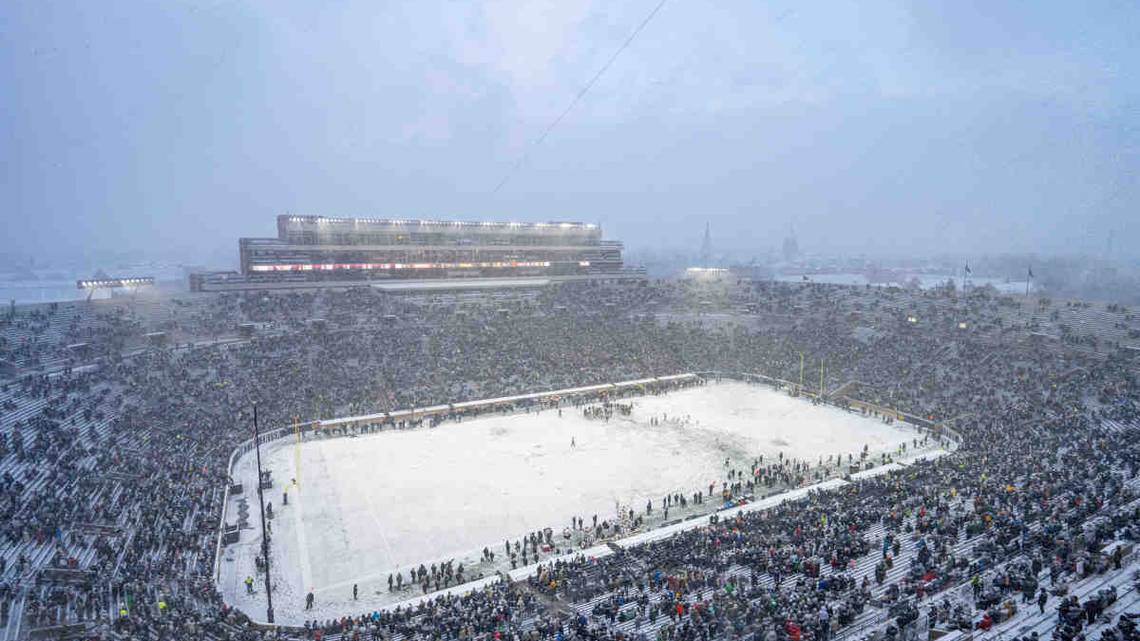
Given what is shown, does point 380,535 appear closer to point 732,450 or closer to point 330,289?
point 732,450

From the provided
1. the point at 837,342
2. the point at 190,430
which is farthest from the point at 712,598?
the point at 837,342

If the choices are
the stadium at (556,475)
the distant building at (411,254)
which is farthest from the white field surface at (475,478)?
the distant building at (411,254)

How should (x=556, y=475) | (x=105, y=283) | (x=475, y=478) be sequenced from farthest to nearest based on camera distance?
(x=105, y=283) < (x=556, y=475) < (x=475, y=478)

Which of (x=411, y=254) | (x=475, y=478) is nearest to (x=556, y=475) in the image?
(x=475, y=478)

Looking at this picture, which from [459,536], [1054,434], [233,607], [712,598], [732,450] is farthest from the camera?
[732,450]

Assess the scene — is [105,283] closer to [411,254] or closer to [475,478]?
[411,254]

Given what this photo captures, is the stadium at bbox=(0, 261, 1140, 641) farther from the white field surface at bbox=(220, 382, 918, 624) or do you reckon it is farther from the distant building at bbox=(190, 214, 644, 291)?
the distant building at bbox=(190, 214, 644, 291)

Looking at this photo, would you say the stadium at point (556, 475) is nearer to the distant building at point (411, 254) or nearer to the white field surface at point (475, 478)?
the white field surface at point (475, 478)
